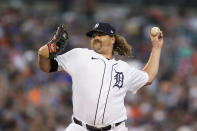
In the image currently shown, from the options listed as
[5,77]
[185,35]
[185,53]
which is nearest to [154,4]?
[185,35]

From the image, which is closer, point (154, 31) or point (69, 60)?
point (69, 60)

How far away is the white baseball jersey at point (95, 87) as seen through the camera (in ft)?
18.9

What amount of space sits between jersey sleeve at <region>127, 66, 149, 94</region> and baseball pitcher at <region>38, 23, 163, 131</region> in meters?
0.01

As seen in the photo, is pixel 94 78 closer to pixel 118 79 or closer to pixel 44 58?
pixel 118 79

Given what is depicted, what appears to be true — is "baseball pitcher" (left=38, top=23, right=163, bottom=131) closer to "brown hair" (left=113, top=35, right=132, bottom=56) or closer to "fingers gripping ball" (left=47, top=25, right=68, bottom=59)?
"fingers gripping ball" (left=47, top=25, right=68, bottom=59)

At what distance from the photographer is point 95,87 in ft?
18.9

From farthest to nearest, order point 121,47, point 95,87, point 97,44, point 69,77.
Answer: point 69,77 < point 121,47 < point 97,44 < point 95,87

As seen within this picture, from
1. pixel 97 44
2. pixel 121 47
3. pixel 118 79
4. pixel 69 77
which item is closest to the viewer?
pixel 118 79

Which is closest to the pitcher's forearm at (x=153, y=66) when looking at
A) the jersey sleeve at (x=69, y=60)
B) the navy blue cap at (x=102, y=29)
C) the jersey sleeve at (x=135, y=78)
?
the jersey sleeve at (x=135, y=78)

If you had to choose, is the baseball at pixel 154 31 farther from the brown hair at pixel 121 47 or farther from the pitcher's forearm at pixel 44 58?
the pitcher's forearm at pixel 44 58

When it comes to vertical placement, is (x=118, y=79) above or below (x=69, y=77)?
above

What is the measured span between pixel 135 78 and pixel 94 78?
1.55ft

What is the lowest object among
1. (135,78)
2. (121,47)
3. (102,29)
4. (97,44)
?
(135,78)

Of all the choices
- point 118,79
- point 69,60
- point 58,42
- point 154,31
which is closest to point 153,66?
point 154,31
